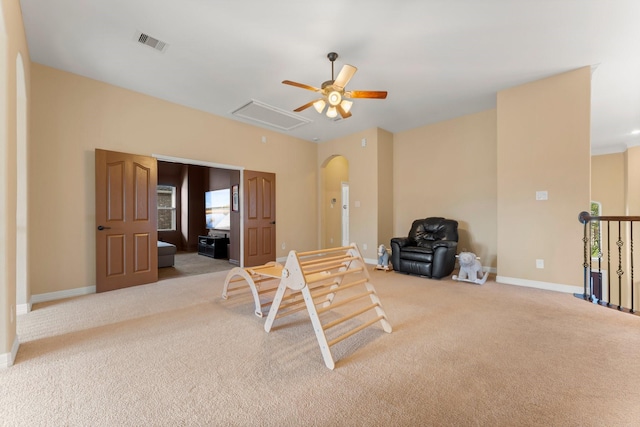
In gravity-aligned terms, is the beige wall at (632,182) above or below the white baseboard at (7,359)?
above

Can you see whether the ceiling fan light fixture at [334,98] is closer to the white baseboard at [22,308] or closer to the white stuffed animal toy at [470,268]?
the white stuffed animal toy at [470,268]

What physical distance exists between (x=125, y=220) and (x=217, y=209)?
12.3 feet

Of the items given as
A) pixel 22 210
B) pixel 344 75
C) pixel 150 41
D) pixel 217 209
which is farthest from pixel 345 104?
pixel 217 209

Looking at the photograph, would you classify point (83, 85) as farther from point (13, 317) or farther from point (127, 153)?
point (13, 317)

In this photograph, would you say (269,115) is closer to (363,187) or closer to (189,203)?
(363,187)

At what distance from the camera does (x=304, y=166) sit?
6516 mm

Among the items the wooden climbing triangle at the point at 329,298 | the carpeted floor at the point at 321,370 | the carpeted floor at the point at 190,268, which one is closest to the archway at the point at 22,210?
the carpeted floor at the point at 321,370

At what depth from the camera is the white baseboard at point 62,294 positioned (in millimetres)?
3260

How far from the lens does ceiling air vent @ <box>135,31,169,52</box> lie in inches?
110

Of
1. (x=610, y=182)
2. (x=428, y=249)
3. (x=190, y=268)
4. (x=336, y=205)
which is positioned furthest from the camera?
(x=336, y=205)

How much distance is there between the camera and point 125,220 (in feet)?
12.6

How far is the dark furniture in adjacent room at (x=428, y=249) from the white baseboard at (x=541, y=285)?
2.50 ft

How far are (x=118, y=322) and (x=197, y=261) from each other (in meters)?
3.75

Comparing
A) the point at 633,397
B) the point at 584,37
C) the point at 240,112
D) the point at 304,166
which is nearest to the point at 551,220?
the point at 584,37
